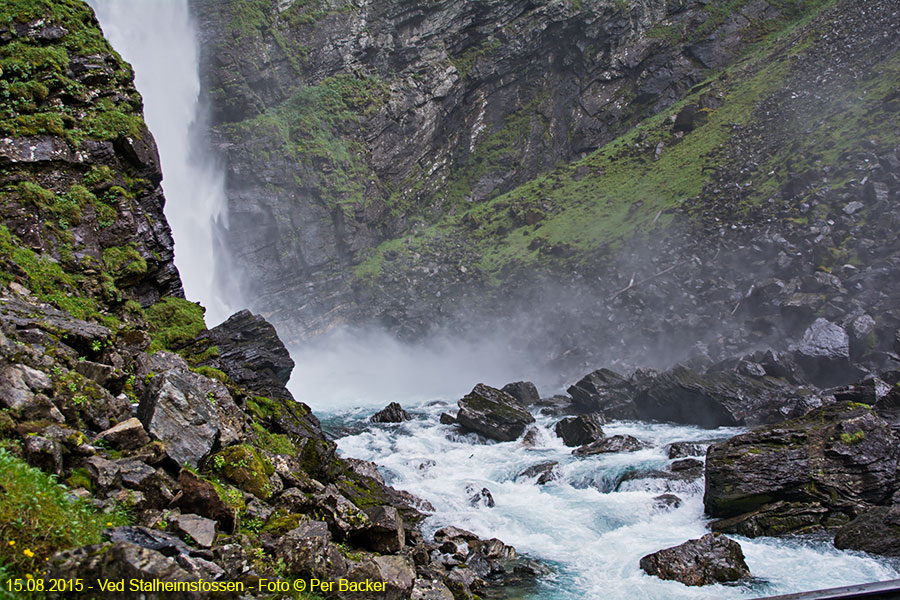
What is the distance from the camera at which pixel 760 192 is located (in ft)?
125

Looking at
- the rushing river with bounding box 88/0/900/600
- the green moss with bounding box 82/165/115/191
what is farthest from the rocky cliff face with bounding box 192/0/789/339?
the green moss with bounding box 82/165/115/191

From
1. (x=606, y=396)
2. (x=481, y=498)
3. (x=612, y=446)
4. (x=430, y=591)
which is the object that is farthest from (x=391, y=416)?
(x=430, y=591)

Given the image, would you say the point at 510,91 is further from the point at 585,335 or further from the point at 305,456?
the point at 305,456

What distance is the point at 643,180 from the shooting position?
4869 centimetres

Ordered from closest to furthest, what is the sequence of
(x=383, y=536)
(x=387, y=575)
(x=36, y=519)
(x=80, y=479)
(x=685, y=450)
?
(x=36, y=519), (x=80, y=479), (x=387, y=575), (x=383, y=536), (x=685, y=450)

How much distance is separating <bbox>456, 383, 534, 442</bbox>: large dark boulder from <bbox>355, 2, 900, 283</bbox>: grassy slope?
78.9ft

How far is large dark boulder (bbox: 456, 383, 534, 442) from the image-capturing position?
21781mm

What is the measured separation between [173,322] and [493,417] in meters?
13.5

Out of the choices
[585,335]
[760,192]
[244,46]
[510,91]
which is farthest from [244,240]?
[760,192]

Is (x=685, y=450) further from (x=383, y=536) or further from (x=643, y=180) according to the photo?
(x=643, y=180)

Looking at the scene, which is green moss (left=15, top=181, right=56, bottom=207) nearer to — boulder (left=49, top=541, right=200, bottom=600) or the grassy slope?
boulder (left=49, top=541, right=200, bottom=600)

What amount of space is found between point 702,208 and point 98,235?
130ft

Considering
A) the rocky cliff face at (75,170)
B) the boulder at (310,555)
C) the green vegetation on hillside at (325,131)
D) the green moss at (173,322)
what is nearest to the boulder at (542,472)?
the green moss at (173,322)

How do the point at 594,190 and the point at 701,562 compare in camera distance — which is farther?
the point at 594,190
